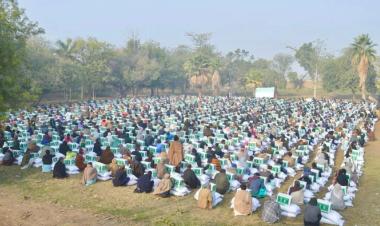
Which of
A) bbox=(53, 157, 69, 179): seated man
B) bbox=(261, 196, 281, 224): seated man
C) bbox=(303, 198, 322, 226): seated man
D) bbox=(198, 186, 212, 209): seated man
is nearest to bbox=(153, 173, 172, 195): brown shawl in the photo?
bbox=(198, 186, 212, 209): seated man

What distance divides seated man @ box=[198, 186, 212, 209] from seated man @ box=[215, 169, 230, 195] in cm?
112

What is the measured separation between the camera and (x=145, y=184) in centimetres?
1297

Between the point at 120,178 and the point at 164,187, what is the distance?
1.76 meters

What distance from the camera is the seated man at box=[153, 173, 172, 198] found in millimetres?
12656

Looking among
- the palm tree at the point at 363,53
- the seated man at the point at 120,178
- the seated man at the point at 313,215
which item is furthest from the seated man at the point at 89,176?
the palm tree at the point at 363,53

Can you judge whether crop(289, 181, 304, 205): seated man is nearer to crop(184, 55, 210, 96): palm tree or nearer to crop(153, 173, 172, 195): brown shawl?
crop(153, 173, 172, 195): brown shawl

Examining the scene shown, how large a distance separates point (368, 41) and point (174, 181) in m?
45.6

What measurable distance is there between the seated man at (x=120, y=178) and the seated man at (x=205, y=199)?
2.98 meters

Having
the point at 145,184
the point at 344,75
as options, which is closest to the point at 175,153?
the point at 145,184

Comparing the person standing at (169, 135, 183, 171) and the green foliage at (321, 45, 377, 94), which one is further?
the green foliage at (321, 45, 377, 94)

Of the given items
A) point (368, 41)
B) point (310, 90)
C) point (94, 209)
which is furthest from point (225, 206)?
point (310, 90)

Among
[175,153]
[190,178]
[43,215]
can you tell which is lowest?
[43,215]

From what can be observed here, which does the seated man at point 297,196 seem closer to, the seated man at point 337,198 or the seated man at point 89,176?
the seated man at point 337,198

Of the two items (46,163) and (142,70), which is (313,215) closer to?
(46,163)
